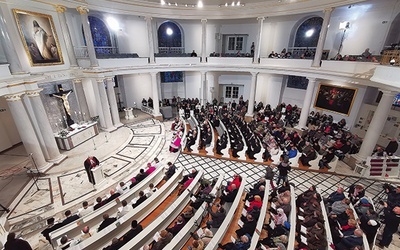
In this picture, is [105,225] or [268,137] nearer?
[105,225]

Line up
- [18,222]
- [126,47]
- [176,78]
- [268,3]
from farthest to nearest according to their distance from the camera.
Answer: [176,78] → [126,47] → [268,3] → [18,222]

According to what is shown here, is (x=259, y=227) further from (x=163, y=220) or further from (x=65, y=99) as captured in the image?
(x=65, y=99)

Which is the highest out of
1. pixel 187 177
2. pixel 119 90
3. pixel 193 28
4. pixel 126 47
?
pixel 193 28

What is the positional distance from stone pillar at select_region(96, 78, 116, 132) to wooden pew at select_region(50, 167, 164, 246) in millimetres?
7343

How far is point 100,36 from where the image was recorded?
15086mm

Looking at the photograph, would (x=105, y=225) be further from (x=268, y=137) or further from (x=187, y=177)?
(x=268, y=137)

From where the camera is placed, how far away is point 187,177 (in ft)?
25.0

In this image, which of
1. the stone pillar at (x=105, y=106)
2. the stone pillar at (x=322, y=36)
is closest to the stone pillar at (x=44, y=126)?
the stone pillar at (x=105, y=106)

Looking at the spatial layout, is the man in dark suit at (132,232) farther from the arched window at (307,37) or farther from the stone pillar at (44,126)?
the arched window at (307,37)

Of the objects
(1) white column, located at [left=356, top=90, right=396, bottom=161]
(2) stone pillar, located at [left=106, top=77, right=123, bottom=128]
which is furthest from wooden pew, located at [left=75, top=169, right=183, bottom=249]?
(1) white column, located at [left=356, top=90, right=396, bottom=161]

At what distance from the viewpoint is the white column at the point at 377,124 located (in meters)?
8.28

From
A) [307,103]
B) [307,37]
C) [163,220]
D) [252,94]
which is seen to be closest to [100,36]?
[252,94]

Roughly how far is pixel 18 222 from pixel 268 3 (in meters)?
16.7

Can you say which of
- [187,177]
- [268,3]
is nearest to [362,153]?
[187,177]
